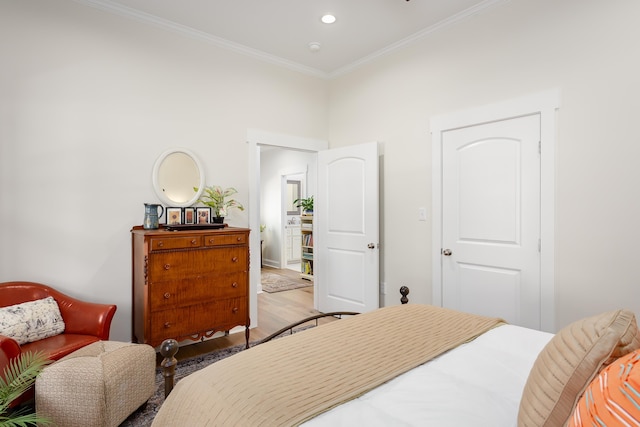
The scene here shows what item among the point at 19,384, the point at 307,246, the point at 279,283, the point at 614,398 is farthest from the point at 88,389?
the point at 307,246

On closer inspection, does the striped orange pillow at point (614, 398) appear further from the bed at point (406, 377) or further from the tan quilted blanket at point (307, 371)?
the tan quilted blanket at point (307, 371)

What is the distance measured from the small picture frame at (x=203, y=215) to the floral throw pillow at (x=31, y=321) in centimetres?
123

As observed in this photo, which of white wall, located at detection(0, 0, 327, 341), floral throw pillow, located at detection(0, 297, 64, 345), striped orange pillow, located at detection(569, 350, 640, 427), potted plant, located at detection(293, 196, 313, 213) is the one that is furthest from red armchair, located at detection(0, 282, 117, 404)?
potted plant, located at detection(293, 196, 313, 213)

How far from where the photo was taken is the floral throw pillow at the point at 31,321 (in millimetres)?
2105

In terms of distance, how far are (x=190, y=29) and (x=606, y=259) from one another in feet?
12.7

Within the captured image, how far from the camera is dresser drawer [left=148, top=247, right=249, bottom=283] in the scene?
2.63 metres

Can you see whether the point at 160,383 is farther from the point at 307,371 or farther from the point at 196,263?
the point at 307,371

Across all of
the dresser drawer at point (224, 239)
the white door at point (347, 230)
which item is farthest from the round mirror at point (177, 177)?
the white door at point (347, 230)

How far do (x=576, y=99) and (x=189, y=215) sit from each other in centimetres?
324

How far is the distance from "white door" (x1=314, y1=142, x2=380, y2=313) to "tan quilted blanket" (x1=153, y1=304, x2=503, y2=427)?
6.48 feet

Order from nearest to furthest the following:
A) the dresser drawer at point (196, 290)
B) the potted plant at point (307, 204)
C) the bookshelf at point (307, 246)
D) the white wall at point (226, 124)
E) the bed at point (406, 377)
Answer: the bed at point (406, 377) → the white wall at point (226, 124) → the dresser drawer at point (196, 290) → the bookshelf at point (307, 246) → the potted plant at point (307, 204)

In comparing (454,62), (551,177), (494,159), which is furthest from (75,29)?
(551,177)

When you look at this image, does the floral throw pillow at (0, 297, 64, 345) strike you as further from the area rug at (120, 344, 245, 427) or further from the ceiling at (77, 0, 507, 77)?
the ceiling at (77, 0, 507, 77)

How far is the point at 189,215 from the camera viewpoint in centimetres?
324
